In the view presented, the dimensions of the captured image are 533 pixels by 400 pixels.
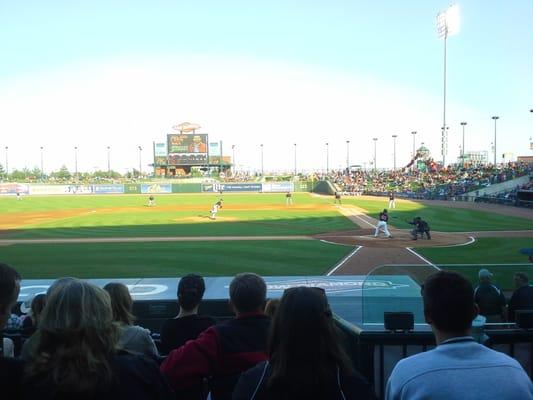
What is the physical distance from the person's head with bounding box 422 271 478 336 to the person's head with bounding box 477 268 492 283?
13.5ft

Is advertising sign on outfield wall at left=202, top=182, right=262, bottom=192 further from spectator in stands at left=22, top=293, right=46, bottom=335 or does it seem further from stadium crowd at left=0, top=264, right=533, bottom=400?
stadium crowd at left=0, top=264, right=533, bottom=400

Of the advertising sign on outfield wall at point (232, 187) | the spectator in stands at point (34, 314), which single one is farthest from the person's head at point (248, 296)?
the advertising sign on outfield wall at point (232, 187)

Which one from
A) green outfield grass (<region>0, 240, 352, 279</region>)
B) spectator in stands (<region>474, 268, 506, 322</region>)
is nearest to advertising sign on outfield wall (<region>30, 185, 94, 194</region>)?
green outfield grass (<region>0, 240, 352, 279</region>)

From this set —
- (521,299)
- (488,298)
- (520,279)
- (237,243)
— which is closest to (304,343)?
(488,298)

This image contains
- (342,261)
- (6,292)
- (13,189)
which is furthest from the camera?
(13,189)

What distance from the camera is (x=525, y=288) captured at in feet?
21.8

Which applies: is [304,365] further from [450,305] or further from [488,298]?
[488,298]

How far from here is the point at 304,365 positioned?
8.71 ft

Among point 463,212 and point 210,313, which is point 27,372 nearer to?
point 210,313

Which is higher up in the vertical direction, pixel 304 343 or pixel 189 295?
pixel 304 343

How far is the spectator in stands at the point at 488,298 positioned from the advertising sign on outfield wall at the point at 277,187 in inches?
3048

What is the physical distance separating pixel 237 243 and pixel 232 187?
62.1m

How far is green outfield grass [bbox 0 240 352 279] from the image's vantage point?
16766mm

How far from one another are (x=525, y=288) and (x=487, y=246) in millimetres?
16415
